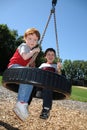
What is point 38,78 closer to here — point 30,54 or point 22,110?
point 30,54

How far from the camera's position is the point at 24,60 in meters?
5.52

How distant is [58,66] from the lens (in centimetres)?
592

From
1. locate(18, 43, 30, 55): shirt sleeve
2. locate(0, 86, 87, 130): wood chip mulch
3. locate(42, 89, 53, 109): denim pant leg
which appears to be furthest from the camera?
locate(0, 86, 87, 130): wood chip mulch

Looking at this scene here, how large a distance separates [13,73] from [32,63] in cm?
56

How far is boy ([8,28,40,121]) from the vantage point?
5234 millimetres

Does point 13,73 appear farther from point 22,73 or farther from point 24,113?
point 24,113

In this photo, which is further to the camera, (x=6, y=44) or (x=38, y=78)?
(x=6, y=44)

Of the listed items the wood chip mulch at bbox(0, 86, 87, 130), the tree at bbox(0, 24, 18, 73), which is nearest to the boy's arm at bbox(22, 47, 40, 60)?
the wood chip mulch at bbox(0, 86, 87, 130)

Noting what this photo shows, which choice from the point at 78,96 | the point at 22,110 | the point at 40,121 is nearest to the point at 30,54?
the point at 22,110

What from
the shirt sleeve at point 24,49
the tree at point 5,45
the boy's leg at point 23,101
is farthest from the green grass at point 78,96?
the tree at point 5,45

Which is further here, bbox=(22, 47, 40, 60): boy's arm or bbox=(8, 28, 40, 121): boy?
bbox=(22, 47, 40, 60): boy's arm

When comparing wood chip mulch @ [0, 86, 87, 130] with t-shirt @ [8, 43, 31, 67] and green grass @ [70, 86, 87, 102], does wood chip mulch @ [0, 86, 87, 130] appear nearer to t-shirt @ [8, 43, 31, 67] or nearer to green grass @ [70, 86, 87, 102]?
t-shirt @ [8, 43, 31, 67]

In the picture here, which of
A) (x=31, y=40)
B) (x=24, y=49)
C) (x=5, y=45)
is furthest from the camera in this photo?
(x=5, y=45)

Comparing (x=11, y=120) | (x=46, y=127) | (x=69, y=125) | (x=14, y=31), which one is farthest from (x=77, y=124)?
(x=14, y=31)
